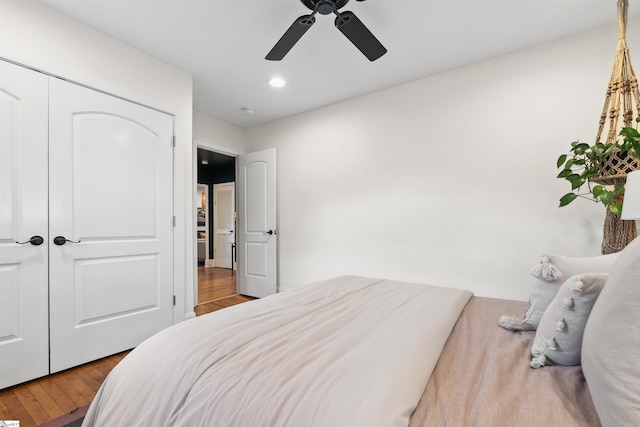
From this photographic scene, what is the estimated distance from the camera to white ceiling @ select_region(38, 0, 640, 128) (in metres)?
1.97

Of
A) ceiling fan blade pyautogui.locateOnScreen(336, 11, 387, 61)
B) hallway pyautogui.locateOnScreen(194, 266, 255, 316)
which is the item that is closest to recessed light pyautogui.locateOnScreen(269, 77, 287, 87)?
ceiling fan blade pyautogui.locateOnScreen(336, 11, 387, 61)

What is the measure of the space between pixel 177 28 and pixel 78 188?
1.45 meters

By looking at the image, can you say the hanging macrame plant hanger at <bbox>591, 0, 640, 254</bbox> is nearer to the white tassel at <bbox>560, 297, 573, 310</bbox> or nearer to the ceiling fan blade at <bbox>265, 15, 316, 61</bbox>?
the white tassel at <bbox>560, 297, 573, 310</bbox>

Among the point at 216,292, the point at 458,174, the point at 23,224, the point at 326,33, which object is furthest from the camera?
the point at 216,292

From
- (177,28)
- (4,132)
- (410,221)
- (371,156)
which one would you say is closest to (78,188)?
(4,132)

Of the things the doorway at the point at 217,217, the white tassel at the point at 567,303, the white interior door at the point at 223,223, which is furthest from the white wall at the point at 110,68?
the white interior door at the point at 223,223

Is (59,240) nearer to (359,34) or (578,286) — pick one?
(359,34)

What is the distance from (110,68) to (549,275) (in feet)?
10.6

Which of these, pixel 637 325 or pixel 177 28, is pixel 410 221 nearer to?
pixel 637 325

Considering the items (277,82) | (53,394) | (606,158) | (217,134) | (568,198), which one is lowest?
(53,394)

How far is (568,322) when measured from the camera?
88 centimetres

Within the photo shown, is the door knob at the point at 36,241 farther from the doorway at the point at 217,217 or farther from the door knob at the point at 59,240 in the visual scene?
the doorway at the point at 217,217

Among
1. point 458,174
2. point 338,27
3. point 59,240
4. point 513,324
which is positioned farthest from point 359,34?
point 59,240

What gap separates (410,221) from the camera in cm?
298
